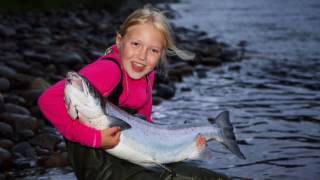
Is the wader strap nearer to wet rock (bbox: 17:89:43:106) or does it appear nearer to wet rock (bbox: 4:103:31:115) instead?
wet rock (bbox: 4:103:31:115)

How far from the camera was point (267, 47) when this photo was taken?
1930 cm

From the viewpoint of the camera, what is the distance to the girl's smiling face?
4508mm

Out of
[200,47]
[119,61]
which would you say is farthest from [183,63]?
[119,61]

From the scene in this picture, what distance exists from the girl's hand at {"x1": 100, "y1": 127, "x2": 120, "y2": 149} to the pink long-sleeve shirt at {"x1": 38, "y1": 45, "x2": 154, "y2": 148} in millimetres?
40

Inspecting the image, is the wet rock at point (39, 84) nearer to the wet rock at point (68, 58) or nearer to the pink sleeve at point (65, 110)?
the wet rock at point (68, 58)

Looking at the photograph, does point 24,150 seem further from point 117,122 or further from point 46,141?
point 117,122

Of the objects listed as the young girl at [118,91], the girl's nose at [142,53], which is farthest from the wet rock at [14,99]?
the girl's nose at [142,53]

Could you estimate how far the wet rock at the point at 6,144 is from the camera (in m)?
6.50


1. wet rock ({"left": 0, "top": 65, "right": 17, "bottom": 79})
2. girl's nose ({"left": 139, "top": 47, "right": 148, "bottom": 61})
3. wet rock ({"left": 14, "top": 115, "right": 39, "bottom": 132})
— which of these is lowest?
wet rock ({"left": 14, "top": 115, "right": 39, "bottom": 132})

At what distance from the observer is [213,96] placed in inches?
424

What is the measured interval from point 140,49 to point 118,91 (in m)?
0.44

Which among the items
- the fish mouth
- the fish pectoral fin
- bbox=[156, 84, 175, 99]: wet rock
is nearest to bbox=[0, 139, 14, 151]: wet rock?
the fish pectoral fin

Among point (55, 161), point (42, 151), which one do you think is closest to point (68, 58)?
point (42, 151)

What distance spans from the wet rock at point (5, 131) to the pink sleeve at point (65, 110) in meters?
3.10
